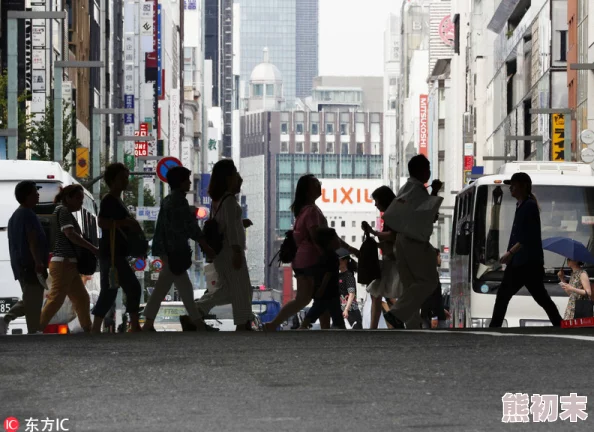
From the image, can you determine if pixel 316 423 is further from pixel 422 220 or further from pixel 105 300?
pixel 105 300

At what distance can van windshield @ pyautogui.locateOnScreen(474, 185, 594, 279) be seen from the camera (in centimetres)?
2094

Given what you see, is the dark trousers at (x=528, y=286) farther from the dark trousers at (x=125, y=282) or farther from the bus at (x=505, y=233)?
the bus at (x=505, y=233)

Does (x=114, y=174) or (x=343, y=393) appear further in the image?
(x=114, y=174)

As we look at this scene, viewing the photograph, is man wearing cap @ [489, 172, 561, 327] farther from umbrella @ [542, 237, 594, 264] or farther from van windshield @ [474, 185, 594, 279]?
van windshield @ [474, 185, 594, 279]

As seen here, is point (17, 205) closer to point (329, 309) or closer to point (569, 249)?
point (329, 309)

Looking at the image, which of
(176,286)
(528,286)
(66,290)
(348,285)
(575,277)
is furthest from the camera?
(348,285)

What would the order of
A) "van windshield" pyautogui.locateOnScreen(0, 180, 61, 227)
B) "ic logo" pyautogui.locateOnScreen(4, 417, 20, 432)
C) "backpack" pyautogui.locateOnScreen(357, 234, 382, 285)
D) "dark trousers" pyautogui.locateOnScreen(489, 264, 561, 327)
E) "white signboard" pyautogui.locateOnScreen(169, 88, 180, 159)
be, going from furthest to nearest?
"white signboard" pyautogui.locateOnScreen(169, 88, 180, 159)
"van windshield" pyautogui.locateOnScreen(0, 180, 61, 227)
"backpack" pyautogui.locateOnScreen(357, 234, 382, 285)
"dark trousers" pyautogui.locateOnScreen(489, 264, 561, 327)
"ic logo" pyautogui.locateOnScreen(4, 417, 20, 432)

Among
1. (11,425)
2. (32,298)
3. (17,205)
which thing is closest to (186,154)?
(17,205)

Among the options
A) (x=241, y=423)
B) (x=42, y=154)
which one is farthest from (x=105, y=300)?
(x=42, y=154)

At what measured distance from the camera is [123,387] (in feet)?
29.6

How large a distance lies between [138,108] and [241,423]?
10884 centimetres

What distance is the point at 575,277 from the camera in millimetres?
19062

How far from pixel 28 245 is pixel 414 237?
4.10 m

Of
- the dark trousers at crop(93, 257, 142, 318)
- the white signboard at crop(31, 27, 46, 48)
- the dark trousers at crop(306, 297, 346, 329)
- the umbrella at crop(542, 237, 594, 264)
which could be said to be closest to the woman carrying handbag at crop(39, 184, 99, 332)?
the dark trousers at crop(93, 257, 142, 318)
